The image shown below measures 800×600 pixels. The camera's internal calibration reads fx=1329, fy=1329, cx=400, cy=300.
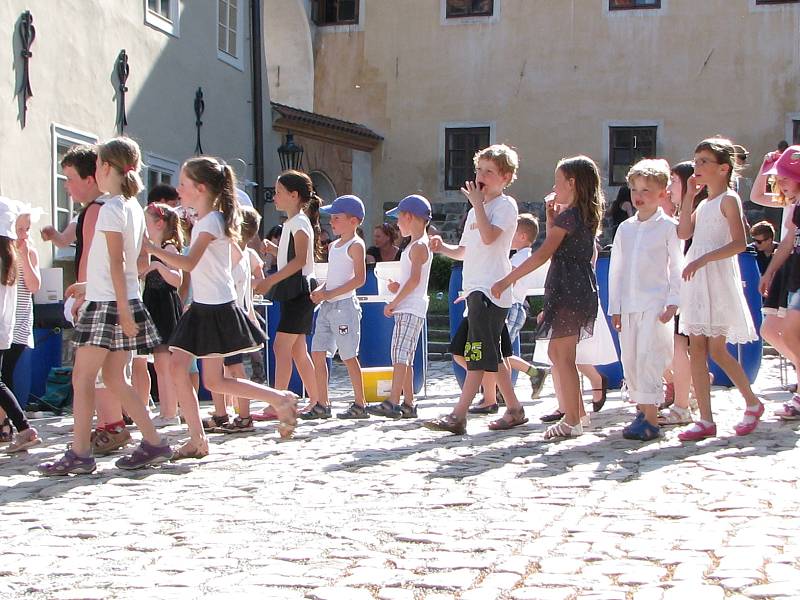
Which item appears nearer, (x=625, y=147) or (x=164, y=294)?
(x=164, y=294)

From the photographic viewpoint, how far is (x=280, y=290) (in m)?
8.67

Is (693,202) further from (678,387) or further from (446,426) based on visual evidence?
(446,426)

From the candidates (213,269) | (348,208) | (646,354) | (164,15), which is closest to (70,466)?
(213,269)

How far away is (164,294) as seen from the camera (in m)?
8.73

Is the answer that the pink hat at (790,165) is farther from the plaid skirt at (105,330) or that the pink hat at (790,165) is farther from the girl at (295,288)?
the plaid skirt at (105,330)

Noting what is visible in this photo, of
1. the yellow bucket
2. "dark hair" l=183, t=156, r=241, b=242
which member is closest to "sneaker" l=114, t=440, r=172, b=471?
"dark hair" l=183, t=156, r=241, b=242

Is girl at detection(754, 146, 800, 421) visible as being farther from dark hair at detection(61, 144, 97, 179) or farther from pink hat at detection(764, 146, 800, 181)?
dark hair at detection(61, 144, 97, 179)

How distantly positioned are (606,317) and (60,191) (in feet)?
21.1

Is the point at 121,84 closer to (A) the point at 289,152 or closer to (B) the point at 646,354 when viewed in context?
(A) the point at 289,152

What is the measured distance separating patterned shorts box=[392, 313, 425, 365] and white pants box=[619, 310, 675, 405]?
1848 millimetres

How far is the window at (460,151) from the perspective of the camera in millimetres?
26656

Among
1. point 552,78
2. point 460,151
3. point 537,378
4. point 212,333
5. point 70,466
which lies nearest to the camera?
point 70,466

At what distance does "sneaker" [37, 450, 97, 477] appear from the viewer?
6.31 meters

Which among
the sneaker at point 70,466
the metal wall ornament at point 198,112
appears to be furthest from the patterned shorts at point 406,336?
the metal wall ornament at point 198,112
